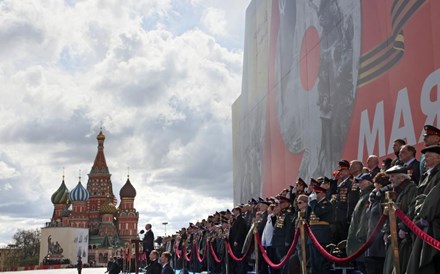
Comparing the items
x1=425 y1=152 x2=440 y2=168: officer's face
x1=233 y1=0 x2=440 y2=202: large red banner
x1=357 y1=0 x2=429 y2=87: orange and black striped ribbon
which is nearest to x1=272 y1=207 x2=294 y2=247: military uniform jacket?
x1=233 y1=0 x2=440 y2=202: large red banner

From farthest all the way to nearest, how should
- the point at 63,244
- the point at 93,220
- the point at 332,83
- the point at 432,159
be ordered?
the point at 93,220, the point at 63,244, the point at 332,83, the point at 432,159

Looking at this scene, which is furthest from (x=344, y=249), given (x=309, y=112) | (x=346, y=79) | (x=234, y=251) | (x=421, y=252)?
(x=309, y=112)

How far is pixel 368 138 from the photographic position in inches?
496

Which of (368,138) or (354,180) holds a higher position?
(368,138)

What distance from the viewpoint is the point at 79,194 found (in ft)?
272

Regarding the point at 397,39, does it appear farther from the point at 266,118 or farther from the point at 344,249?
the point at 266,118

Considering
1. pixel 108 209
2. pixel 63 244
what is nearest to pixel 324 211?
pixel 63 244

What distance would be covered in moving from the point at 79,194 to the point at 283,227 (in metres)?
77.2

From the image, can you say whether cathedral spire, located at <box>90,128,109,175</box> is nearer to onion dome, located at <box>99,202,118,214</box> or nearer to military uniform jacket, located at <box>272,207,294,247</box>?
onion dome, located at <box>99,202,118,214</box>

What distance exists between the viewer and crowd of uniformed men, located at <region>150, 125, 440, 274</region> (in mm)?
5452

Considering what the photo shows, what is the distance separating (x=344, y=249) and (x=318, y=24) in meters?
9.76

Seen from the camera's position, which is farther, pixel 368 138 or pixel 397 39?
pixel 368 138

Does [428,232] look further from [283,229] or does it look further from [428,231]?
[283,229]

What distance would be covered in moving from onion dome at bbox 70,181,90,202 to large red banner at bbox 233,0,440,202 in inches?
2399
